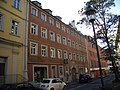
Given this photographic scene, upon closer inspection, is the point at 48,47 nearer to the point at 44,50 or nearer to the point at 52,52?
the point at 44,50

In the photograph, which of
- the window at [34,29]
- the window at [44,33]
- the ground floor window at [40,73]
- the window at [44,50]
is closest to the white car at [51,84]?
the ground floor window at [40,73]

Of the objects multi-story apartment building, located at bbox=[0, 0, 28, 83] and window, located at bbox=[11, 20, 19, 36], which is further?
window, located at bbox=[11, 20, 19, 36]

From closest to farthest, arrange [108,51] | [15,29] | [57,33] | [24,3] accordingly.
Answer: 1. [15,29]
2. [24,3]
3. [108,51]
4. [57,33]

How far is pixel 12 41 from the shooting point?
60.8ft

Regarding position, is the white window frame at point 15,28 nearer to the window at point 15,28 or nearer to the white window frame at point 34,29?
the window at point 15,28

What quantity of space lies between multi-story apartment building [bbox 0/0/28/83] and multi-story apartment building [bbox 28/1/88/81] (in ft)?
6.94

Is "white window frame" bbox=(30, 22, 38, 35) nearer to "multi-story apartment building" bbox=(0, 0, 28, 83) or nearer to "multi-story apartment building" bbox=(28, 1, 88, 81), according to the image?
"multi-story apartment building" bbox=(28, 1, 88, 81)

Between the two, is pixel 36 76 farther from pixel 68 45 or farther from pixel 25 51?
pixel 68 45

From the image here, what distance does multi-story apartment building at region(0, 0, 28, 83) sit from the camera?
17.6m

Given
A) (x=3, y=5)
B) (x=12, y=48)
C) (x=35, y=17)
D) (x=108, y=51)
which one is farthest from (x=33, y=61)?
(x=108, y=51)

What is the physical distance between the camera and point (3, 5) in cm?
1819

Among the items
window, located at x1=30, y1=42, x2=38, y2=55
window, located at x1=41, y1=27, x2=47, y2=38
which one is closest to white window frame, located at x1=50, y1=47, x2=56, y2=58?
window, located at x1=41, y1=27, x2=47, y2=38

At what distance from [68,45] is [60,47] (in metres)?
5.50

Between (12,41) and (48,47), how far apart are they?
983 centimetres
